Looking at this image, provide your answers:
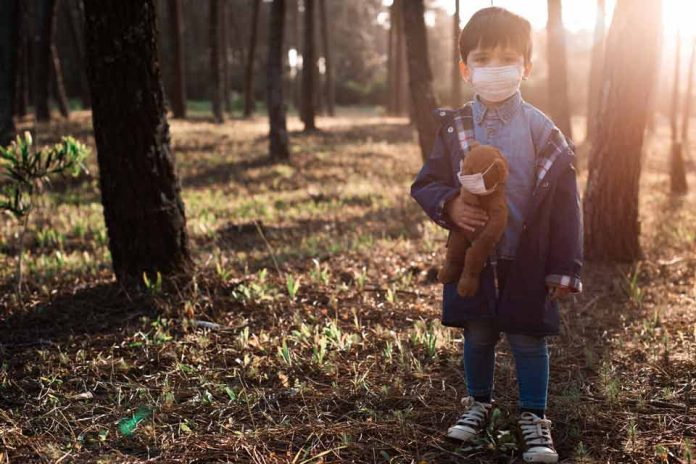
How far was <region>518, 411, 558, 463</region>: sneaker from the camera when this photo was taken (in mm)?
3070

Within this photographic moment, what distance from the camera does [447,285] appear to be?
324 centimetres

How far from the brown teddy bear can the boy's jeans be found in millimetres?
315

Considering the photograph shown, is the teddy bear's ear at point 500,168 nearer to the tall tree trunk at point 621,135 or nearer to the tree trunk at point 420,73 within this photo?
the tall tree trunk at point 621,135

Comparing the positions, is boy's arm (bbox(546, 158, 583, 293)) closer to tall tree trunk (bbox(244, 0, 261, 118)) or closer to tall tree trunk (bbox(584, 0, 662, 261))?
tall tree trunk (bbox(584, 0, 662, 261))

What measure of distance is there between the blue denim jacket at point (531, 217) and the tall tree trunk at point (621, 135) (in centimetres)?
384

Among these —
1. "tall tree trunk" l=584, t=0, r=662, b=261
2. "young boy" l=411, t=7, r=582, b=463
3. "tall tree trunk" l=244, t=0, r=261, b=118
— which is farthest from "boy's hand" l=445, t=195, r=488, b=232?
"tall tree trunk" l=244, t=0, r=261, b=118

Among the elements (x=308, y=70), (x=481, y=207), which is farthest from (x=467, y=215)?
(x=308, y=70)

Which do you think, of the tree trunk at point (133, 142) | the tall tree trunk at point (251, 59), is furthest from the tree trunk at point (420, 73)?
the tall tree trunk at point (251, 59)

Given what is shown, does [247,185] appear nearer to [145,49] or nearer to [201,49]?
[145,49]

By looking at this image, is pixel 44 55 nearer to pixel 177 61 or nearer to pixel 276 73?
pixel 177 61

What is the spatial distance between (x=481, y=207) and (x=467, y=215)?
72 mm

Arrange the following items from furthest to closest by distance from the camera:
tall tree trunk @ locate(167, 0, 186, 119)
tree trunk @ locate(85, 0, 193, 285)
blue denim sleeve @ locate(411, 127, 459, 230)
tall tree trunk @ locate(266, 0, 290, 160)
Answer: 1. tall tree trunk @ locate(167, 0, 186, 119)
2. tall tree trunk @ locate(266, 0, 290, 160)
3. tree trunk @ locate(85, 0, 193, 285)
4. blue denim sleeve @ locate(411, 127, 459, 230)

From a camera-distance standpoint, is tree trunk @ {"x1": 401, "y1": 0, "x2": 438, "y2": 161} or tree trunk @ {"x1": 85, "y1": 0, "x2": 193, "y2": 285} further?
tree trunk @ {"x1": 401, "y1": 0, "x2": 438, "y2": 161}

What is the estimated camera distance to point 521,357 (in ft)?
10.6
